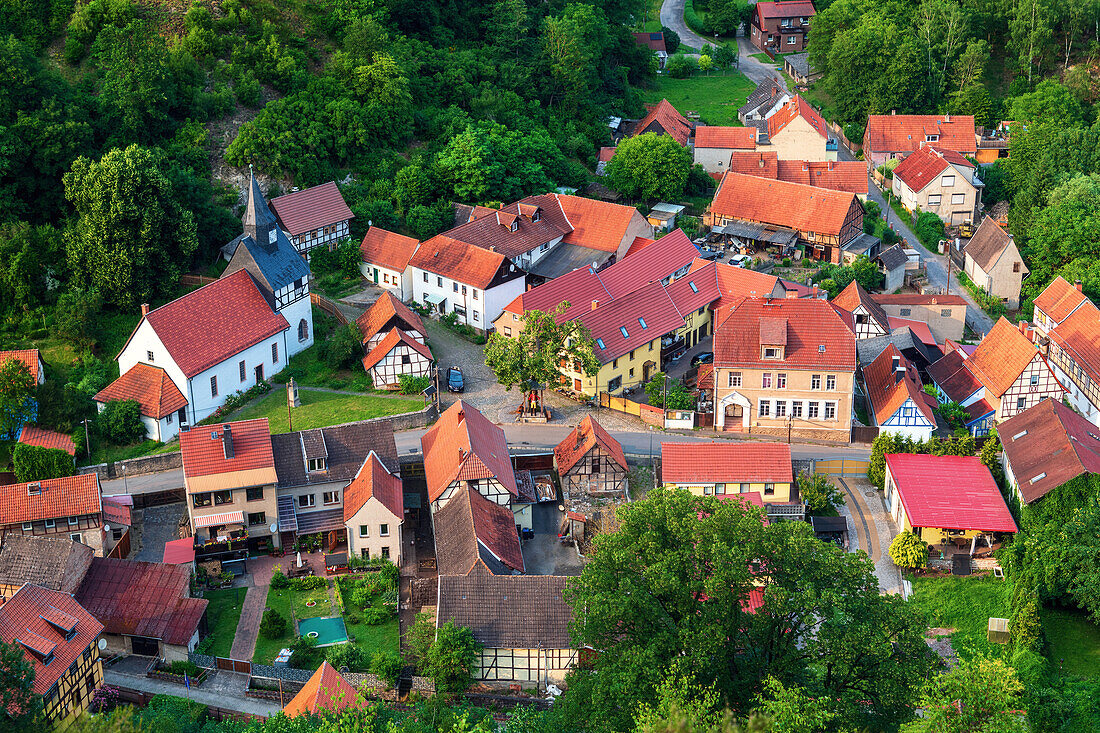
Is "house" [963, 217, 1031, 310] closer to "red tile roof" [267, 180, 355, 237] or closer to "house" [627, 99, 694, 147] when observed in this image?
"house" [627, 99, 694, 147]

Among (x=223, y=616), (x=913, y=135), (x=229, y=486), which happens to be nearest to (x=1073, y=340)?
(x=913, y=135)

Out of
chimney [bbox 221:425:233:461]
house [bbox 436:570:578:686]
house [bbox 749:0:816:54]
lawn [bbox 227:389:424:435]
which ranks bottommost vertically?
house [bbox 436:570:578:686]

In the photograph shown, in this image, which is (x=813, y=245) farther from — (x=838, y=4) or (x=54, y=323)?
(x=54, y=323)

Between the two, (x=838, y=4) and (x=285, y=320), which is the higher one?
(x=838, y=4)

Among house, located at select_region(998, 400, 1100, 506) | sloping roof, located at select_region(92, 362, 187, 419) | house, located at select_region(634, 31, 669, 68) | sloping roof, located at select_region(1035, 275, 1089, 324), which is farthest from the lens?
house, located at select_region(634, 31, 669, 68)

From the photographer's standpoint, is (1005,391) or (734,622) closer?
(734,622)

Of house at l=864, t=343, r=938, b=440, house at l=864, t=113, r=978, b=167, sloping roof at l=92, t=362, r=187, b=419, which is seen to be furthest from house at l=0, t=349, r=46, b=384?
house at l=864, t=113, r=978, b=167

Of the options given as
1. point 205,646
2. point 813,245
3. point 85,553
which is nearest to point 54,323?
point 85,553
